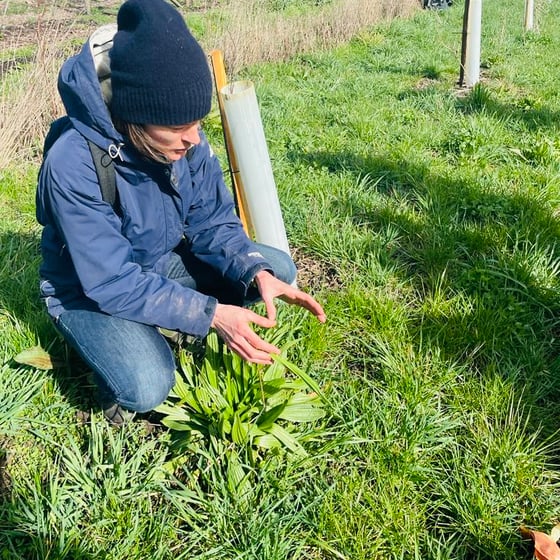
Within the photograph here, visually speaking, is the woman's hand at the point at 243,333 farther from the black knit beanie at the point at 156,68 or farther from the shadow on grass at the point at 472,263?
the shadow on grass at the point at 472,263

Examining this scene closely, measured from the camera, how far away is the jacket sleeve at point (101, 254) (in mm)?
1578

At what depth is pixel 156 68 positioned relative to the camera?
1390 mm

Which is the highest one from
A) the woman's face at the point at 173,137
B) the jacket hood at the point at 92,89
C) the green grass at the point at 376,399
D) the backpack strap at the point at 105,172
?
the jacket hood at the point at 92,89

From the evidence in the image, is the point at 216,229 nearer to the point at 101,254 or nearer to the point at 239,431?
the point at 101,254

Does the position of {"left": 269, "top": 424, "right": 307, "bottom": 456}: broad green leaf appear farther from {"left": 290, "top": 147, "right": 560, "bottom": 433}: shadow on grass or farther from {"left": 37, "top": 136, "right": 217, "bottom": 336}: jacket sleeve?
{"left": 290, "top": 147, "right": 560, "bottom": 433}: shadow on grass

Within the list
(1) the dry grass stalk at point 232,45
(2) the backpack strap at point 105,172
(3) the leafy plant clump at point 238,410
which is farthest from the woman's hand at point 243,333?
(1) the dry grass stalk at point 232,45

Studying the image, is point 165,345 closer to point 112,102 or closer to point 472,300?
point 112,102

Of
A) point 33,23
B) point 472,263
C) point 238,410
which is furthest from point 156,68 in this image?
point 33,23

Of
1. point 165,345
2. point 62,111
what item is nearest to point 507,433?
point 165,345

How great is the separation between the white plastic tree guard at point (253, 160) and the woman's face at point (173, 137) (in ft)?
1.22

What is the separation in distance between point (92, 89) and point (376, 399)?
55.3 inches

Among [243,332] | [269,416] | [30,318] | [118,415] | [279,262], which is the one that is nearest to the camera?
[243,332]

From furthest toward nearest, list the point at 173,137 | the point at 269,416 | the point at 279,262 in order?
the point at 279,262 → the point at 269,416 → the point at 173,137

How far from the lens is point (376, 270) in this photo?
104 inches
